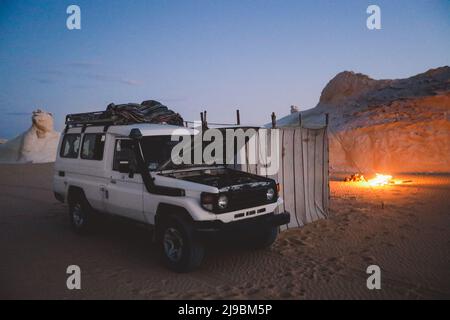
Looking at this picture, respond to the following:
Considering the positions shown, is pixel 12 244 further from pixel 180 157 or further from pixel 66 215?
pixel 180 157

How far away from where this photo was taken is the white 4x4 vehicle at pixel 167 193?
221 inches

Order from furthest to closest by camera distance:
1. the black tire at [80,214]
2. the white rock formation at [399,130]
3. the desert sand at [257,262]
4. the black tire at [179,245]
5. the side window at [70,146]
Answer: the white rock formation at [399,130] < the side window at [70,146] < the black tire at [80,214] < the black tire at [179,245] < the desert sand at [257,262]

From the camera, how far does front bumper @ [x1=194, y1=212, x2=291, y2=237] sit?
18.1ft

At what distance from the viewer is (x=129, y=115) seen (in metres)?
7.88

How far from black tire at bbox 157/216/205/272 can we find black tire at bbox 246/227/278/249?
5.18 feet

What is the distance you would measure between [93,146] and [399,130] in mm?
24603

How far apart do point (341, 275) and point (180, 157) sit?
11.6 feet

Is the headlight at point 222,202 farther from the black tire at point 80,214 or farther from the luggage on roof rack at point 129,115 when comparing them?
the black tire at point 80,214

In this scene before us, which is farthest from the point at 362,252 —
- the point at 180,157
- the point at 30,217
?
the point at 30,217

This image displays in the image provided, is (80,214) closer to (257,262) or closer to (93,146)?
(93,146)

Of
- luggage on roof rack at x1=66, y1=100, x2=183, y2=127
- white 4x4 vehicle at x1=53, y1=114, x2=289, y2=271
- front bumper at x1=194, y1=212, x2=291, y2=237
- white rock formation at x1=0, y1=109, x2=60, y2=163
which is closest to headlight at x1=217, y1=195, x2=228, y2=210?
white 4x4 vehicle at x1=53, y1=114, x2=289, y2=271

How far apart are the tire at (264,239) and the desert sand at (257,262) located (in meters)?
0.15

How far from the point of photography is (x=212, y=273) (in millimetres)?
5961

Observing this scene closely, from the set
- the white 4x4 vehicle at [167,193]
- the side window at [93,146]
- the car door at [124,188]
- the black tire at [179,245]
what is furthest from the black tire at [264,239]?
the side window at [93,146]
